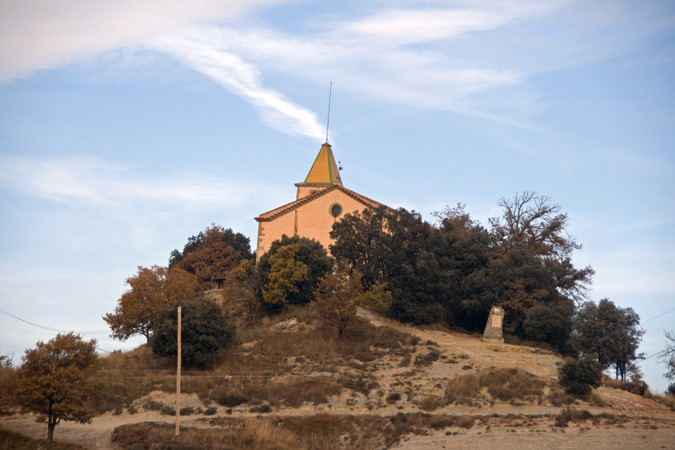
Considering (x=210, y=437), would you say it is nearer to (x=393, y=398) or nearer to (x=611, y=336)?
(x=393, y=398)

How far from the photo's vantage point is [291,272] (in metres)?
57.6

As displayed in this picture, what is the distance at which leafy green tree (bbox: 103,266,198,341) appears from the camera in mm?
53219

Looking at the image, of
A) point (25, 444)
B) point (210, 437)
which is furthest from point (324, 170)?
point (25, 444)

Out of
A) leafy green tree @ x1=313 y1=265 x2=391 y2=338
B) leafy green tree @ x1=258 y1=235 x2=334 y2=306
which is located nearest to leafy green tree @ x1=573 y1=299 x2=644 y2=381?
leafy green tree @ x1=313 y1=265 x2=391 y2=338

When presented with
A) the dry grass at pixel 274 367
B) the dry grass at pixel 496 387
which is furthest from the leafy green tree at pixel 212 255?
the dry grass at pixel 496 387

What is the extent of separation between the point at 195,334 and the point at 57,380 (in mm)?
11036

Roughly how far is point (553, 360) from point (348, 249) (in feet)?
52.8

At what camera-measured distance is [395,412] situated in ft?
135

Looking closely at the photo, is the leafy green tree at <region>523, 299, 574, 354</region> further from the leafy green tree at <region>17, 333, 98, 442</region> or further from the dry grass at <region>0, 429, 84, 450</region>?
the dry grass at <region>0, 429, 84, 450</region>

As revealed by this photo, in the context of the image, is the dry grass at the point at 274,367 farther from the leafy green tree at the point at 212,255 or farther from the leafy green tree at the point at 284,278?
the leafy green tree at the point at 212,255

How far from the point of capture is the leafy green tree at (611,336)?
5000 centimetres

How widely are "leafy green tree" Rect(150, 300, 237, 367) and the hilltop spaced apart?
102cm

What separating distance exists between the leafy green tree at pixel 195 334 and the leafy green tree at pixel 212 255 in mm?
20483

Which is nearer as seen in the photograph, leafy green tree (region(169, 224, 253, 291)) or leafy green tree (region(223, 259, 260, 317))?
leafy green tree (region(223, 259, 260, 317))
